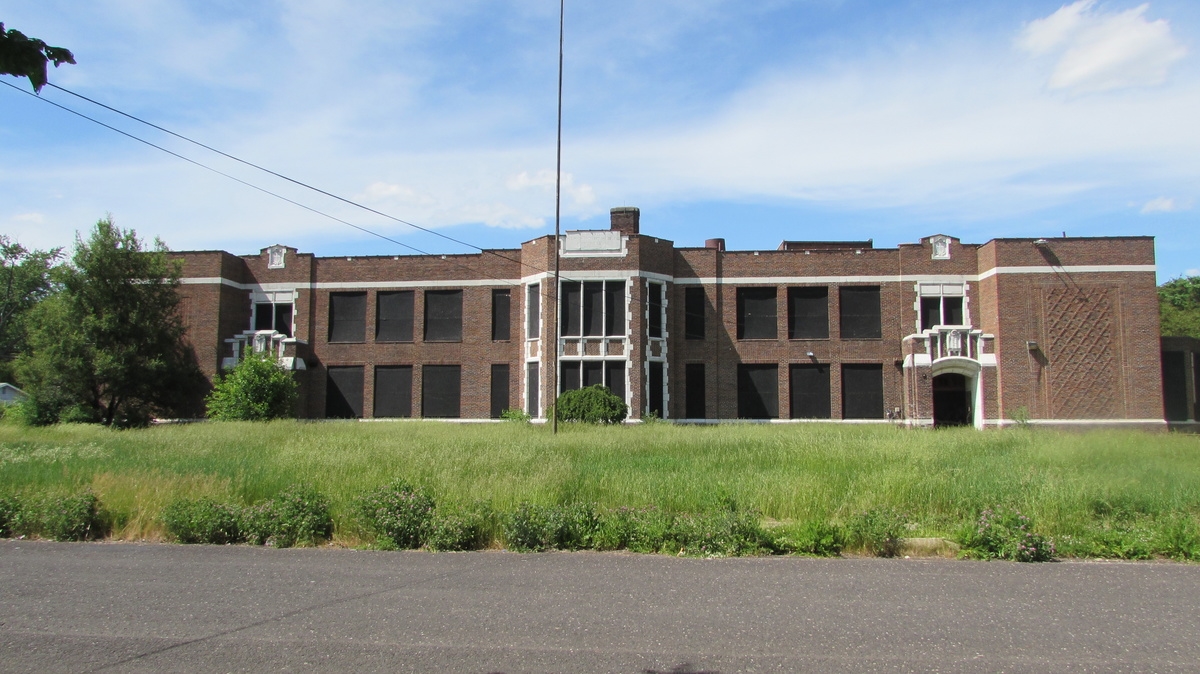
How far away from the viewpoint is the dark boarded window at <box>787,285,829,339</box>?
105 feet

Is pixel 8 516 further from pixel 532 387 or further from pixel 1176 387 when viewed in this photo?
pixel 1176 387

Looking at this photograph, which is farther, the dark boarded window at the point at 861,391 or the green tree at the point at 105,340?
the dark boarded window at the point at 861,391

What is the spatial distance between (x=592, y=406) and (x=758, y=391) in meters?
8.75

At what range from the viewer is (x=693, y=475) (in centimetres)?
1241

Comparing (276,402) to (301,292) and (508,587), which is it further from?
(508,587)

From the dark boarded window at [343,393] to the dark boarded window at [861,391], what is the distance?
2111cm

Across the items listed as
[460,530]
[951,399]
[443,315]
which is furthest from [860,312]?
[460,530]

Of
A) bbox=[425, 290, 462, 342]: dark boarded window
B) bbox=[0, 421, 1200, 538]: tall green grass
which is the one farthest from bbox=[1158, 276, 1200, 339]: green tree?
bbox=[425, 290, 462, 342]: dark boarded window

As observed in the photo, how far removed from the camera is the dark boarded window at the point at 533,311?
102 ft

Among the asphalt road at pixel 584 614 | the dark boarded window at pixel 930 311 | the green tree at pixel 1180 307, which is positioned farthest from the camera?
the green tree at pixel 1180 307

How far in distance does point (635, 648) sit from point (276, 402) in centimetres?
2802

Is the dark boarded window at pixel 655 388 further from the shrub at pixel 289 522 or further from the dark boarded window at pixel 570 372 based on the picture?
the shrub at pixel 289 522

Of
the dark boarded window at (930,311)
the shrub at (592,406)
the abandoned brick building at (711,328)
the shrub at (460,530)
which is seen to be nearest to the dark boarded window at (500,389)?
the abandoned brick building at (711,328)

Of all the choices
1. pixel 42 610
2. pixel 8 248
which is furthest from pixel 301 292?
pixel 8 248
